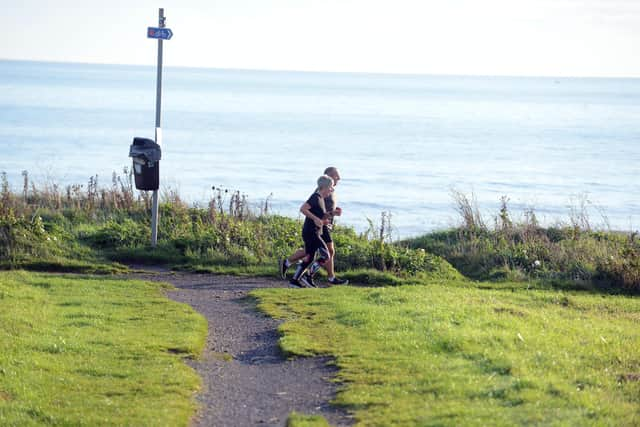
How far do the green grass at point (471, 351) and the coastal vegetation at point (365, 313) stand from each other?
0.09 feet

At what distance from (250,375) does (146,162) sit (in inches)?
297

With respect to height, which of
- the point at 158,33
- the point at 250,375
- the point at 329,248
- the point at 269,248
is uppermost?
the point at 158,33

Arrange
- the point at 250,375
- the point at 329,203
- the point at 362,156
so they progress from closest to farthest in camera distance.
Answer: the point at 250,375 < the point at 329,203 < the point at 362,156

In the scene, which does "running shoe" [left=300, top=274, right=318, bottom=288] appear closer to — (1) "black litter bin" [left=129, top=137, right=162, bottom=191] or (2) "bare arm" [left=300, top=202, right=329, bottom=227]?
(2) "bare arm" [left=300, top=202, right=329, bottom=227]

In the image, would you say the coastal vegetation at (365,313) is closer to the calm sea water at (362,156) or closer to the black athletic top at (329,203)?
the black athletic top at (329,203)

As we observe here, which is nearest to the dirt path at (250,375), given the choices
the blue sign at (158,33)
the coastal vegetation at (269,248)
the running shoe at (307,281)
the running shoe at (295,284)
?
the running shoe at (295,284)

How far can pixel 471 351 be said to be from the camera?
32.0ft

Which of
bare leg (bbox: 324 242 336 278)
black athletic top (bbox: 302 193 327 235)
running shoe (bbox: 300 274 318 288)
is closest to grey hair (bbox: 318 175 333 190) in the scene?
black athletic top (bbox: 302 193 327 235)

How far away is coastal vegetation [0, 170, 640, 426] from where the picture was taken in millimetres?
8289

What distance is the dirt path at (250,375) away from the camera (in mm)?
8250

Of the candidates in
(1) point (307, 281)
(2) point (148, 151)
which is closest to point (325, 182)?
(1) point (307, 281)

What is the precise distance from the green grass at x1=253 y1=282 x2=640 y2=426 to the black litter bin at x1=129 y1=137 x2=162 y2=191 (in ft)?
11.9

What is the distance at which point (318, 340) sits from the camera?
10734 mm

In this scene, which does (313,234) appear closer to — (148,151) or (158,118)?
(148,151)
